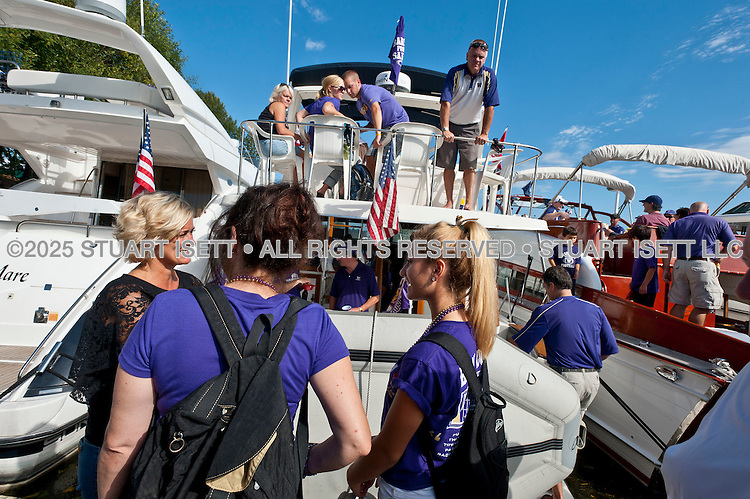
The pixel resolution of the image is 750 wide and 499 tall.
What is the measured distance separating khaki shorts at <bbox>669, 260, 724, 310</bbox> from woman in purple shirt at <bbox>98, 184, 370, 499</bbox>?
5709 mm

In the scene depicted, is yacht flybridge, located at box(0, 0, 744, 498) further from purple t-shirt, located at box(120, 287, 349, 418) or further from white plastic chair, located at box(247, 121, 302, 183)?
purple t-shirt, located at box(120, 287, 349, 418)

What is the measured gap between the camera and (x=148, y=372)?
1053 millimetres

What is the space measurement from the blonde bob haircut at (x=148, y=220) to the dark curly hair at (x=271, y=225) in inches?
26.5

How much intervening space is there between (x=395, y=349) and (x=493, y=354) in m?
0.70

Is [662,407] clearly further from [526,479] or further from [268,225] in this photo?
[268,225]

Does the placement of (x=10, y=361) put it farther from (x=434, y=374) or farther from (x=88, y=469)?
(x=434, y=374)

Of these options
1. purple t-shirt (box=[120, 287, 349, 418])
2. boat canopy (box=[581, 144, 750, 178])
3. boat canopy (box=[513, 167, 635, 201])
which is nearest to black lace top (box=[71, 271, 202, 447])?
purple t-shirt (box=[120, 287, 349, 418])

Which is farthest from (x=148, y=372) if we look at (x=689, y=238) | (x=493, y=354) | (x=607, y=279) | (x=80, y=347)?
(x=607, y=279)

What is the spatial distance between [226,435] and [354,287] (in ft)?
10.3

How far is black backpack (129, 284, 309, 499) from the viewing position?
3.16 ft

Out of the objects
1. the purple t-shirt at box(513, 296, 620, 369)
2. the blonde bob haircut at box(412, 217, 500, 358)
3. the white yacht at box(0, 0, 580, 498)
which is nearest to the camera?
the blonde bob haircut at box(412, 217, 500, 358)

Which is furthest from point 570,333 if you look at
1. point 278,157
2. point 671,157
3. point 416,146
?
point 671,157

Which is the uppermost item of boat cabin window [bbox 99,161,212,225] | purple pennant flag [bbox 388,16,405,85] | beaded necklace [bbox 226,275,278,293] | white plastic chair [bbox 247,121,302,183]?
purple pennant flag [bbox 388,16,405,85]

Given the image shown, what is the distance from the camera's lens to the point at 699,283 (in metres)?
Answer: 4.99
